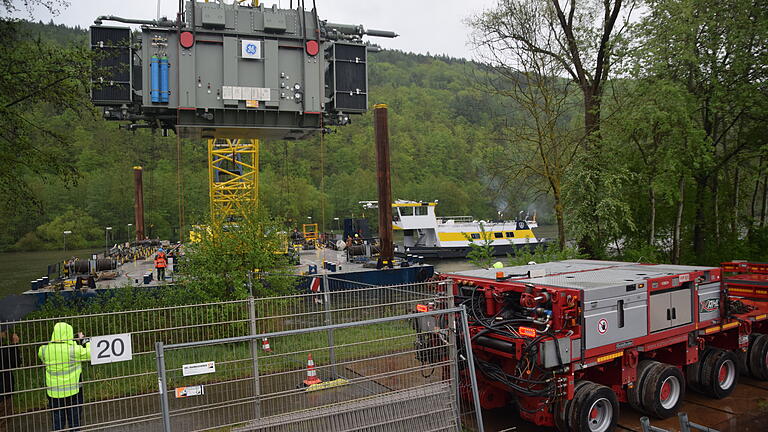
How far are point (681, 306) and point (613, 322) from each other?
78.3 inches

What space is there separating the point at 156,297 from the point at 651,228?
17.8m

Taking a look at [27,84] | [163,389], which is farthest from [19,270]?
[163,389]

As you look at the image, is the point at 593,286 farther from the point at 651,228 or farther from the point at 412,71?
the point at 412,71

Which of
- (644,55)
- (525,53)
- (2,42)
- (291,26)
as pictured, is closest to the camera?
(2,42)

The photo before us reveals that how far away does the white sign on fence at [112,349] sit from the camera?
A: 580 centimetres

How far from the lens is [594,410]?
25.7 ft

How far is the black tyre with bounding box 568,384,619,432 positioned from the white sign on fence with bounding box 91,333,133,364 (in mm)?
5770

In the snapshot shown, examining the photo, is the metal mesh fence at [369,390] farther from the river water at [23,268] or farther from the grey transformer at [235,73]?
the river water at [23,268]

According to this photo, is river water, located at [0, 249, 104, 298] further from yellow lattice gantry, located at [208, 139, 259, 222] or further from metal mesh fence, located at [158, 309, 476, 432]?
metal mesh fence, located at [158, 309, 476, 432]

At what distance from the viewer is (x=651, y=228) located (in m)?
20.4

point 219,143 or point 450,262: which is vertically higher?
point 219,143

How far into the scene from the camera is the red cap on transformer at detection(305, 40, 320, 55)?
51.2 ft

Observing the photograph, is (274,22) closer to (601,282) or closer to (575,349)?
(601,282)

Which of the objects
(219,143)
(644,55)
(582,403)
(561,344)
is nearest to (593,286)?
(561,344)
